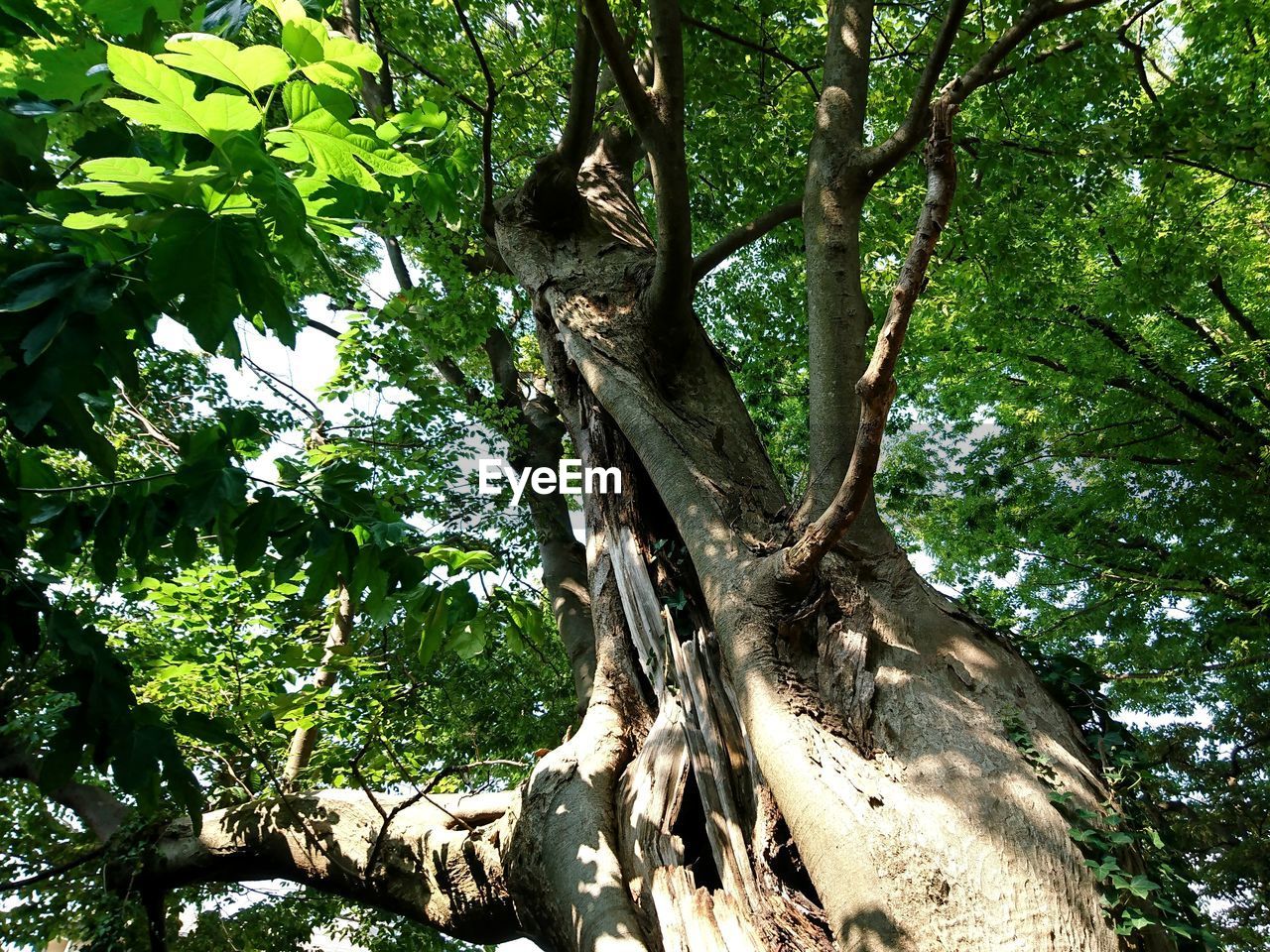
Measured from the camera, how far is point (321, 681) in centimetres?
532

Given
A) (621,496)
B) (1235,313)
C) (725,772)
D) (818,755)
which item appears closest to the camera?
(818,755)

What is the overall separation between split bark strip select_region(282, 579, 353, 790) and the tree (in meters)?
0.04

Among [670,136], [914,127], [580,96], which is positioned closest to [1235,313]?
[914,127]

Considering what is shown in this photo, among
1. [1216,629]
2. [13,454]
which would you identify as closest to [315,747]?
[13,454]

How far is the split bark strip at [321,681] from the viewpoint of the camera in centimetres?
457

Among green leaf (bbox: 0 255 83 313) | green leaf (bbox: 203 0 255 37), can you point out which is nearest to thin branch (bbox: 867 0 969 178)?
green leaf (bbox: 203 0 255 37)

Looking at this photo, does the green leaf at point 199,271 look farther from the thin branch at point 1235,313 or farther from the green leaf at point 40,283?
the thin branch at point 1235,313

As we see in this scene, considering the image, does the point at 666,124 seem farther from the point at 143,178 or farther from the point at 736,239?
the point at 143,178

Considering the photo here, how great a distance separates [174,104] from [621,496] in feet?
10.8

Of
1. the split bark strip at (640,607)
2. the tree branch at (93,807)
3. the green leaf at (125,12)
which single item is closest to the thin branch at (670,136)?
the split bark strip at (640,607)

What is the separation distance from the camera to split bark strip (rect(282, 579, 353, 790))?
4.57m

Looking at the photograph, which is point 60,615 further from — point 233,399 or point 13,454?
point 233,399

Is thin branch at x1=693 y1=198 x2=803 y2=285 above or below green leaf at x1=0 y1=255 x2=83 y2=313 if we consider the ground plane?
above

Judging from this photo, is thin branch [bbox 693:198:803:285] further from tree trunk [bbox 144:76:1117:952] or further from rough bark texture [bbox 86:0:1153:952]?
tree trunk [bbox 144:76:1117:952]
